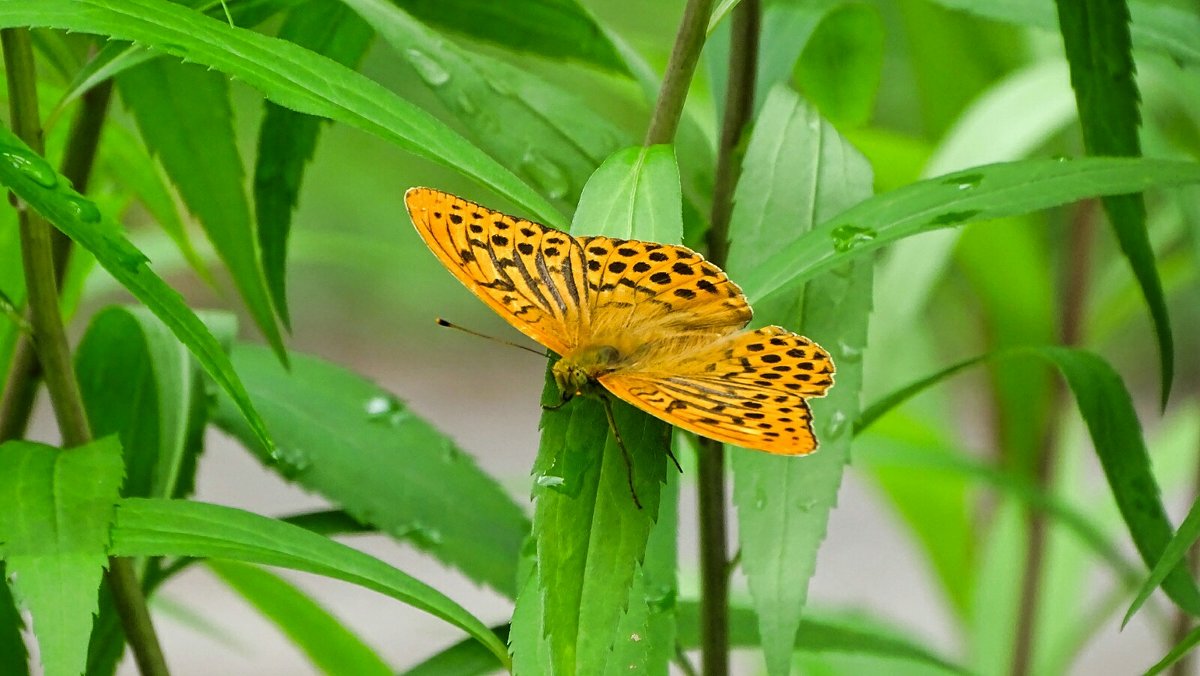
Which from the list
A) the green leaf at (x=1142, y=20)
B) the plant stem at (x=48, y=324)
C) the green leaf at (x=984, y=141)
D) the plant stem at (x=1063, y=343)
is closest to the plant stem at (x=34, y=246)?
the plant stem at (x=48, y=324)

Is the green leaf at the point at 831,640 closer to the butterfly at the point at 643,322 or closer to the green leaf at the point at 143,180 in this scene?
the butterfly at the point at 643,322

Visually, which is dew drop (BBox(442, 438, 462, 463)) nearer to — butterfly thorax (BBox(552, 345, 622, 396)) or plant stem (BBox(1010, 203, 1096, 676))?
butterfly thorax (BBox(552, 345, 622, 396))

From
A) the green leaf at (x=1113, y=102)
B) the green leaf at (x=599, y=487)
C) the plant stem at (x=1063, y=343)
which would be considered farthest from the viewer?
the plant stem at (x=1063, y=343)

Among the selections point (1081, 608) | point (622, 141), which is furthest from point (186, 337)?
point (1081, 608)

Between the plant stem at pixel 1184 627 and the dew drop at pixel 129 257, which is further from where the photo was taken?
the plant stem at pixel 1184 627

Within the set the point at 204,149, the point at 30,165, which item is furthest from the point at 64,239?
the point at 30,165

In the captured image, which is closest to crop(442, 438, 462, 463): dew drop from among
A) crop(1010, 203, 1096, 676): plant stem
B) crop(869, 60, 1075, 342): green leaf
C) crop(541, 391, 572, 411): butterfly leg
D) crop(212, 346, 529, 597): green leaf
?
crop(212, 346, 529, 597): green leaf
